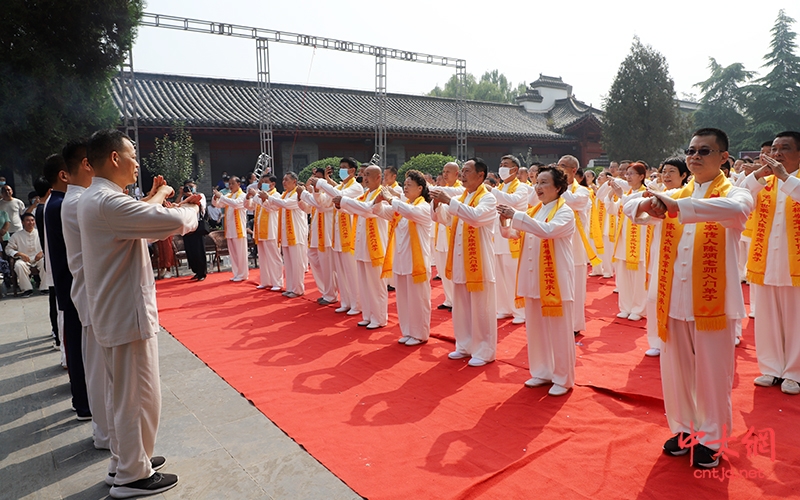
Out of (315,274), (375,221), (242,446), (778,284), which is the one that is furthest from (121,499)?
(315,274)

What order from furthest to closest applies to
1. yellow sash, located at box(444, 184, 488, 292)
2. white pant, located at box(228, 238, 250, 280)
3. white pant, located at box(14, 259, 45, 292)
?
Answer: white pant, located at box(228, 238, 250, 280), white pant, located at box(14, 259, 45, 292), yellow sash, located at box(444, 184, 488, 292)

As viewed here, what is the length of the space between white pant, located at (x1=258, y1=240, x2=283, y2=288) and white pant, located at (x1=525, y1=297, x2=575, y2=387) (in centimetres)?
624

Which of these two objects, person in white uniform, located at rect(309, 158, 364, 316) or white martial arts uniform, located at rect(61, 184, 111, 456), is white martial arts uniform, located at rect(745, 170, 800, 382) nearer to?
person in white uniform, located at rect(309, 158, 364, 316)

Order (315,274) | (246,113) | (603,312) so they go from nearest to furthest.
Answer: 1. (603,312)
2. (315,274)
3. (246,113)

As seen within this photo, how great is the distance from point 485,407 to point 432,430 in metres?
0.61

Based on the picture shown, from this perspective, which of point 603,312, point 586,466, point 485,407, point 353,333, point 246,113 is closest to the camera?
point 586,466

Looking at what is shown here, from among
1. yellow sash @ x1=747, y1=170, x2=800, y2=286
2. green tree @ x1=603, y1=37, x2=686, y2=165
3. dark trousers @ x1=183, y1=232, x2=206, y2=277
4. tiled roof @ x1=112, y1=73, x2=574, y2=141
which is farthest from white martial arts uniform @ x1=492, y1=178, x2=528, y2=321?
green tree @ x1=603, y1=37, x2=686, y2=165

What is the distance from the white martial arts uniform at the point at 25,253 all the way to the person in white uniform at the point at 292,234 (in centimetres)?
471

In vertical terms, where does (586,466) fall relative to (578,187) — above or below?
below

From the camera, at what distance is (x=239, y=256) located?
36.4ft

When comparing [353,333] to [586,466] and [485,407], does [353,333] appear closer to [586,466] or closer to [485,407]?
[485,407]

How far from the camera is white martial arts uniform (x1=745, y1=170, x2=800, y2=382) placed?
4.51 metres

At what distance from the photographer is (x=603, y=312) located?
7.54m

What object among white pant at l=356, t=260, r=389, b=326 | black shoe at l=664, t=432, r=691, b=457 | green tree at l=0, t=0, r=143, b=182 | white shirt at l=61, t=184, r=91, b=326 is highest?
green tree at l=0, t=0, r=143, b=182
